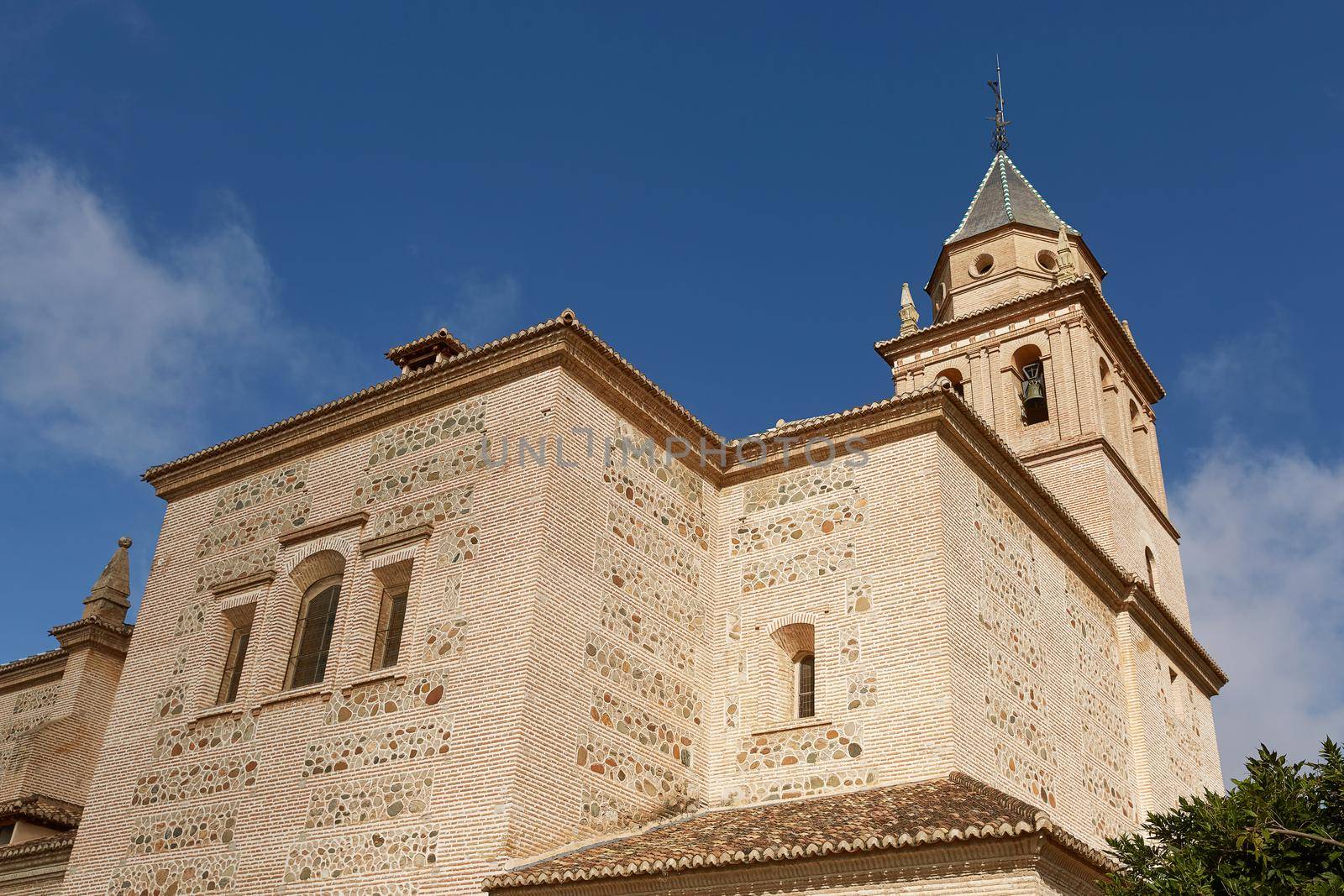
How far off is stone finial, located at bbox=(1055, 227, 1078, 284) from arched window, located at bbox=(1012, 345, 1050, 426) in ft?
4.27

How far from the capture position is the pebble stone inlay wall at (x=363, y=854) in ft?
34.6

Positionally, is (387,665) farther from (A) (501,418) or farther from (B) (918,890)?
(B) (918,890)

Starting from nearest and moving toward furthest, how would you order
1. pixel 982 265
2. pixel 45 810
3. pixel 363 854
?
pixel 363 854 < pixel 45 810 < pixel 982 265

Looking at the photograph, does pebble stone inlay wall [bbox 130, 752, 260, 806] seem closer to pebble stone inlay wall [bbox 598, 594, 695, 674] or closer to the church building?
the church building

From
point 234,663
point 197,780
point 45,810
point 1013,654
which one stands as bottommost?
point 197,780

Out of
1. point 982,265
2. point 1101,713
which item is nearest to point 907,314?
point 982,265

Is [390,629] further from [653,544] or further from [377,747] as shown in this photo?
[653,544]

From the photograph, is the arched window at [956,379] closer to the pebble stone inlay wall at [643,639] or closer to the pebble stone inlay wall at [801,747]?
the pebble stone inlay wall at [643,639]

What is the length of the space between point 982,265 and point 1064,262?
1.93 meters

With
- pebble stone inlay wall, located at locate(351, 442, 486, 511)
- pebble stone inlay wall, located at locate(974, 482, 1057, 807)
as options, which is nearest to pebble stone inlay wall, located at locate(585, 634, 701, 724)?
pebble stone inlay wall, located at locate(351, 442, 486, 511)

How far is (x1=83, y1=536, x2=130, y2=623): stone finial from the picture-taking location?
1958 centimetres

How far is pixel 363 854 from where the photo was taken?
1081 centimetres

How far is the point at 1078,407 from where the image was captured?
63.0 feet

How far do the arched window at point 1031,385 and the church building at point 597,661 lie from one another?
451cm
